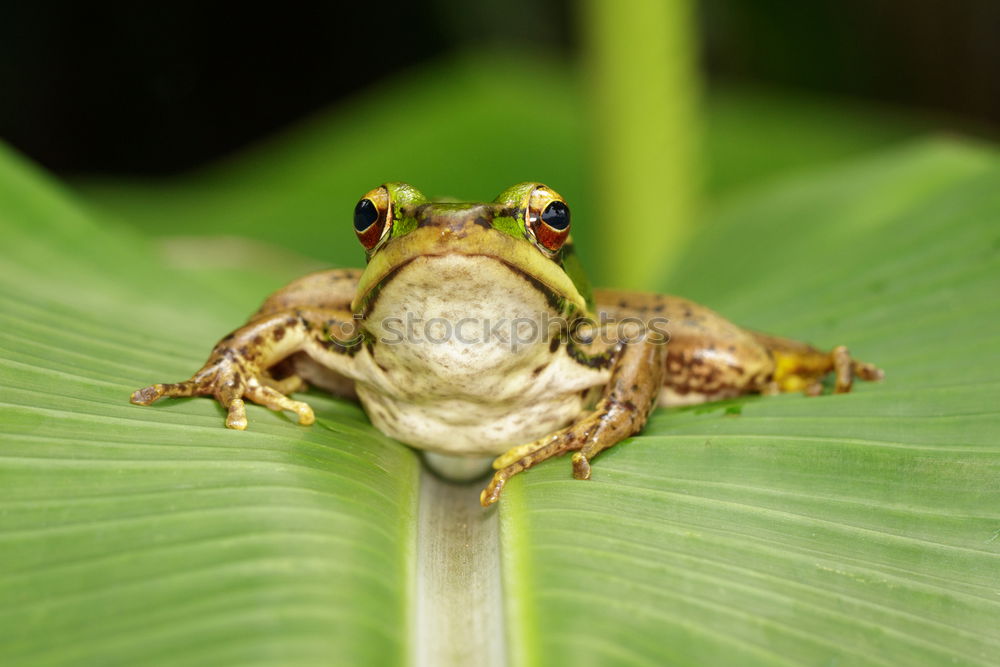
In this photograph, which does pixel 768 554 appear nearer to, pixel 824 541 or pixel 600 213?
pixel 824 541

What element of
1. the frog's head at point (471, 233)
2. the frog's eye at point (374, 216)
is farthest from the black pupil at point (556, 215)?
the frog's eye at point (374, 216)

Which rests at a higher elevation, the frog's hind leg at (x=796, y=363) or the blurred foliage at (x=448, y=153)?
the blurred foliage at (x=448, y=153)

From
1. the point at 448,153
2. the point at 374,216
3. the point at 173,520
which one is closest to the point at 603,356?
the point at 374,216

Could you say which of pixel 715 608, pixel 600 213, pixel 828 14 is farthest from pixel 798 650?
pixel 828 14

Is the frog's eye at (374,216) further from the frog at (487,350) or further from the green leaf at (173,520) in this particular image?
the green leaf at (173,520)

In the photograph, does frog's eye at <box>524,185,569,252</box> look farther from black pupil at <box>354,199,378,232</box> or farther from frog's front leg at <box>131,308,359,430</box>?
frog's front leg at <box>131,308,359,430</box>

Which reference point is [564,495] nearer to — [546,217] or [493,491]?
[493,491]
